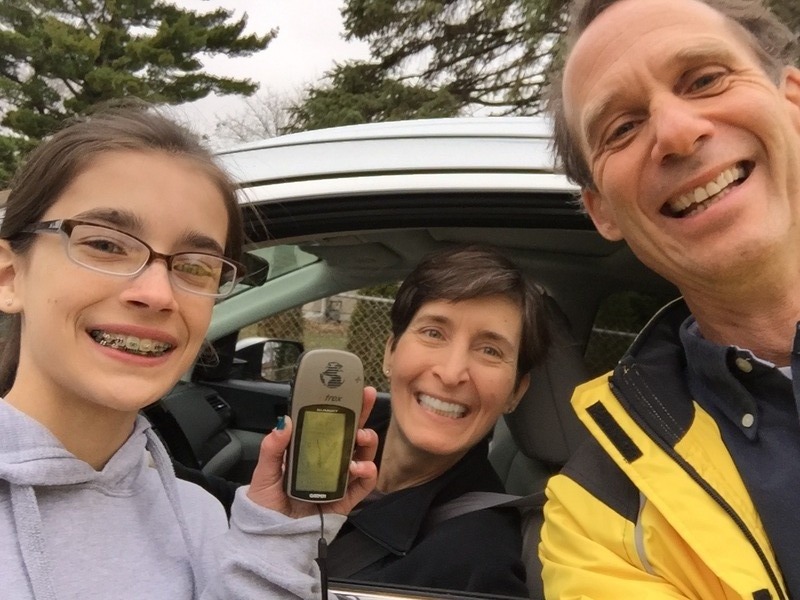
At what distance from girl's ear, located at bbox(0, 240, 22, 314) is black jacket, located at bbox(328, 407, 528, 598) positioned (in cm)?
85

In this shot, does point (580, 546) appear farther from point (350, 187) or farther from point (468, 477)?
point (350, 187)

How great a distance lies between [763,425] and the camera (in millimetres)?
1283

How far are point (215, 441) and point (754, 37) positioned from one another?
2284 mm

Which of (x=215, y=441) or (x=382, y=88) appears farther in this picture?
(x=382, y=88)

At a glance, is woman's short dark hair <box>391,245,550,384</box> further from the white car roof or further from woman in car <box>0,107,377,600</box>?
woman in car <box>0,107,377,600</box>

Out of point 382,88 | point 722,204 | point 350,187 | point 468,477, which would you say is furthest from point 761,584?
point 382,88

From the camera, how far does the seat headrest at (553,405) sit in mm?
2020

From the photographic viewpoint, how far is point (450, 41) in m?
14.5

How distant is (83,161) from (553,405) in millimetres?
1402

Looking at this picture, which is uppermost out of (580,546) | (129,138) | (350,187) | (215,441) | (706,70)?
(706,70)

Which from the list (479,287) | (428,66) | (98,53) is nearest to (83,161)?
(479,287)

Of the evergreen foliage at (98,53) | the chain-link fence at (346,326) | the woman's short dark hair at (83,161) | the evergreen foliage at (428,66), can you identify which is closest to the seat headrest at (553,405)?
the woman's short dark hair at (83,161)

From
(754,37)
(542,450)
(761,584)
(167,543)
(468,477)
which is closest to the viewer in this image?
(761,584)

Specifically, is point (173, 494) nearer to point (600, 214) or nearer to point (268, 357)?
point (600, 214)
